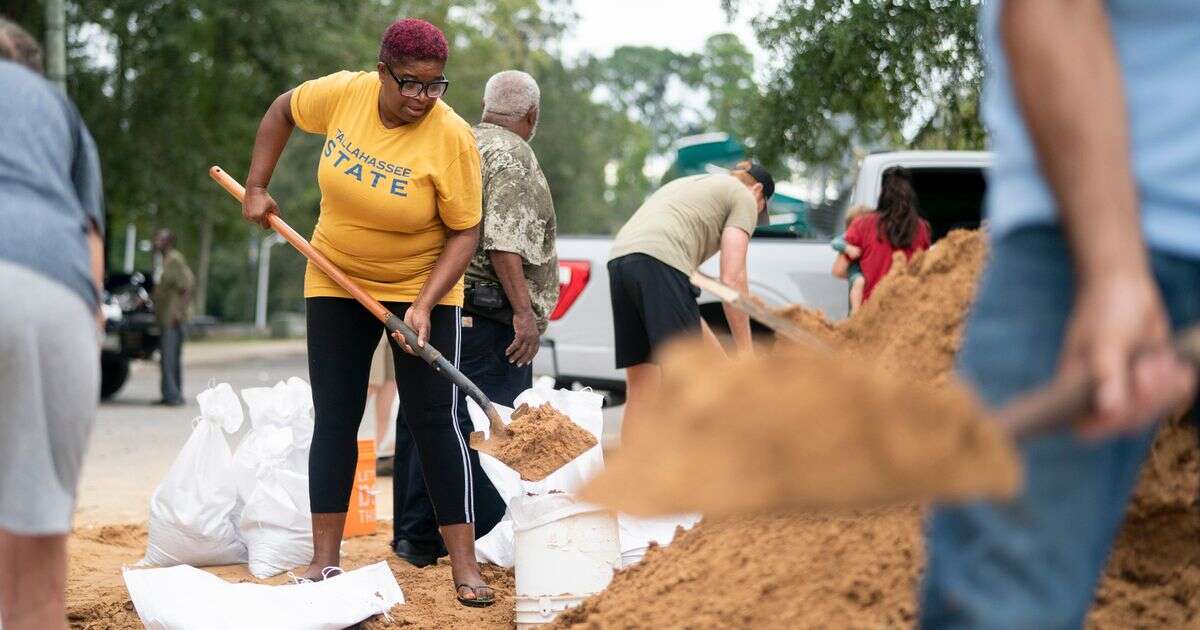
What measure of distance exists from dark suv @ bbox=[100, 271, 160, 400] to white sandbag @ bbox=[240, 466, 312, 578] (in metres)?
8.89

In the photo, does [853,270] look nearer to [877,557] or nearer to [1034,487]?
[877,557]

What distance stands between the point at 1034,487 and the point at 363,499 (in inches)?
183

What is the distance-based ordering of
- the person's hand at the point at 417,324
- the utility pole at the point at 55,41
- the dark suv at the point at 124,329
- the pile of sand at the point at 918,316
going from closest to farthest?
the pile of sand at the point at 918,316
the person's hand at the point at 417,324
the dark suv at the point at 124,329
the utility pole at the point at 55,41

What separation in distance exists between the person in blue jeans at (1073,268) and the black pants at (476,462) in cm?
375

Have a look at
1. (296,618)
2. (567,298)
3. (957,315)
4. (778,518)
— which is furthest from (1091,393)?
(567,298)

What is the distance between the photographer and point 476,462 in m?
5.31

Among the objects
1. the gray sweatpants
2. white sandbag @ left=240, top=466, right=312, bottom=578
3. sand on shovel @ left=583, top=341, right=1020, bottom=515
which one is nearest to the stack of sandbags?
white sandbag @ left=240, top=466, right=312, bottom=578

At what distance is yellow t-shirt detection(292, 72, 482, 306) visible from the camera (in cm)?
448

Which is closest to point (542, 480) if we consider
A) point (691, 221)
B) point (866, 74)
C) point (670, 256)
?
point (670, 256)

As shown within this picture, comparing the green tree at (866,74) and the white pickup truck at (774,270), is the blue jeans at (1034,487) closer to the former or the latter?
the white pickup truck at (774,270)

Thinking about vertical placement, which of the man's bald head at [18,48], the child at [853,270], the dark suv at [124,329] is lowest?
the dark suv at [124,329]

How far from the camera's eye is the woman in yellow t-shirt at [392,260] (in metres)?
4.49

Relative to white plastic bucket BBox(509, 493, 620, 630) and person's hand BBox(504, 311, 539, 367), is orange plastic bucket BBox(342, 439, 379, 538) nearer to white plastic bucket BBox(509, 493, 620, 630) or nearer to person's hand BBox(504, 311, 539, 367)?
person's hand BBox(504, 311, 539, 367)

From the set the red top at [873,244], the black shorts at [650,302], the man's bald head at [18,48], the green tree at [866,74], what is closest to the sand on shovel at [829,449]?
the man's bald head at [18,48]
